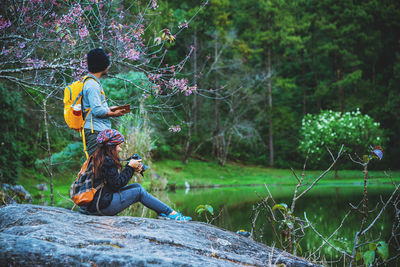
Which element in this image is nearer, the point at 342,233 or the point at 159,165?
the point at 342,233

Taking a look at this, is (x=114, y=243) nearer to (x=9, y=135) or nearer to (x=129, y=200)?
(x=129, y=200)

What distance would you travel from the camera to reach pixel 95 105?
3492mm

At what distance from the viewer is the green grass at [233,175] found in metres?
18.5

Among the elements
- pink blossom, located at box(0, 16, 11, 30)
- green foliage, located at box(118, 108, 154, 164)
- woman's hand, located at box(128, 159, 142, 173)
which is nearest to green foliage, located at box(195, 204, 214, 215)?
woman's hand, located at box(128, 159, 142, 173)

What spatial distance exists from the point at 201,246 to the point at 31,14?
4.13 m

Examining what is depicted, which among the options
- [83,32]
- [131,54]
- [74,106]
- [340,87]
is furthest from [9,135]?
[340,87]

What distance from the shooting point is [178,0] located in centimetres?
2377

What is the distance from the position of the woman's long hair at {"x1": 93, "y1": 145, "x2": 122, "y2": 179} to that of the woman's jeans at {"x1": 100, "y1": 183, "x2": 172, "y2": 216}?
267 millimetres

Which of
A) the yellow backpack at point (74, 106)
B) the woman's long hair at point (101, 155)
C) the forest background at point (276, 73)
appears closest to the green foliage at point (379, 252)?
the woman's long hair at point (101, 155)

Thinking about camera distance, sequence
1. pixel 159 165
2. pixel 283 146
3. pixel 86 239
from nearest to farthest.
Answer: pixel 86 239
pixel 159 165
pixel 283 146

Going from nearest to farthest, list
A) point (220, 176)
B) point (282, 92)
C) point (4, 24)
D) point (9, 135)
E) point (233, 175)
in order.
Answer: point (4, 24) < point (9, 135) < point (220, 176) < point (233, 175) < point (282, 92)

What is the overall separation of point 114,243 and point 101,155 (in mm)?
1080

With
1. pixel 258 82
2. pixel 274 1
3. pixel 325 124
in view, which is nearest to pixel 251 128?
pixel 258 82

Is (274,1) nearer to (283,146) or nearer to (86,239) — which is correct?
(283,146)
